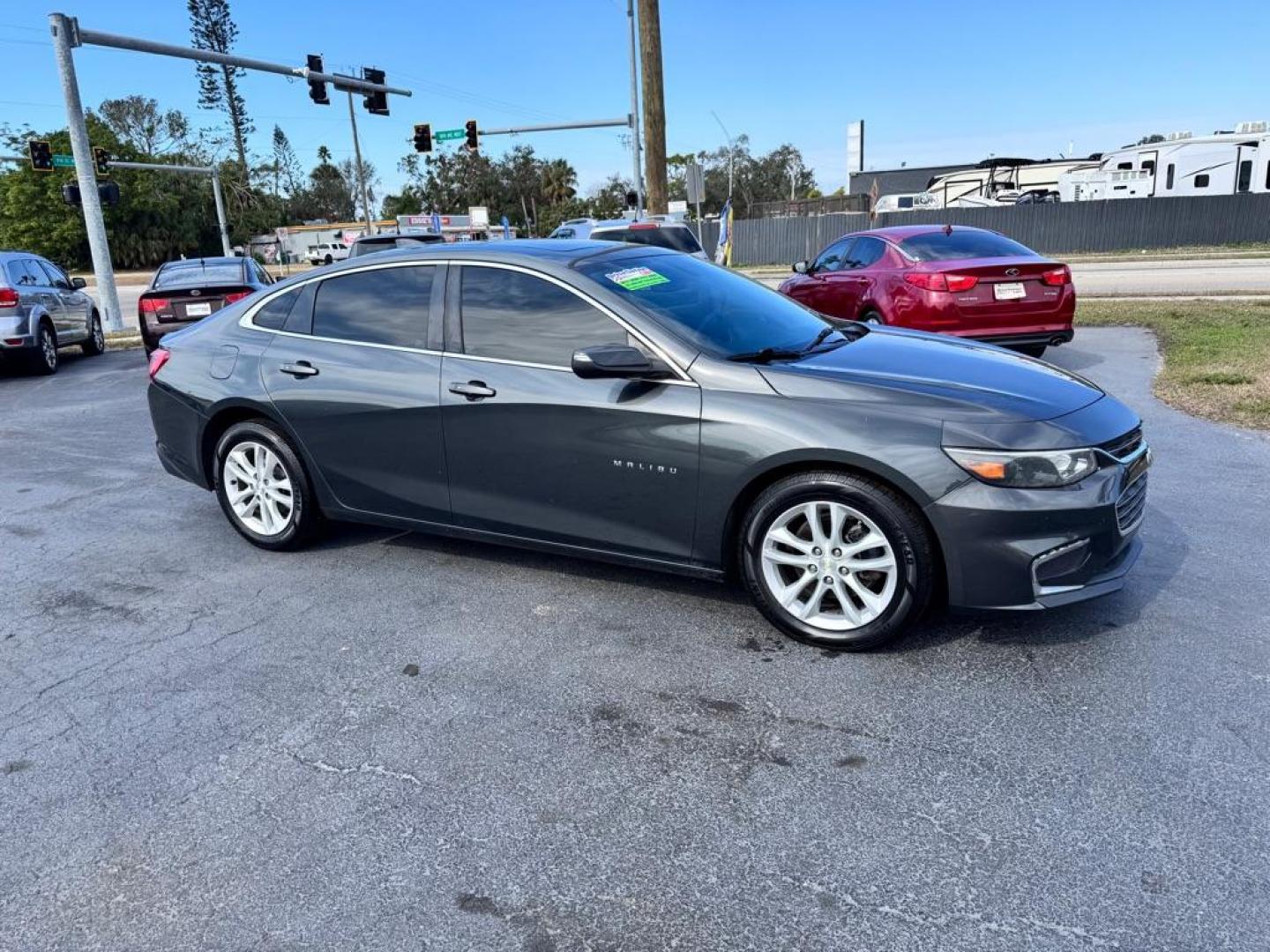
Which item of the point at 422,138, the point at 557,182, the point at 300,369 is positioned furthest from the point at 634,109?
the point at 557,182

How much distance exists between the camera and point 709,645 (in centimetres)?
386

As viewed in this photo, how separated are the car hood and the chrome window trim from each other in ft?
1.55

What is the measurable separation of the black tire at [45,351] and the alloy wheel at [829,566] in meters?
11.9

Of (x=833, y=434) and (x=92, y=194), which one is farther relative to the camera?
(x=92, y=194)

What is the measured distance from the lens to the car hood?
3.56m

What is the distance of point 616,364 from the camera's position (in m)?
3.81

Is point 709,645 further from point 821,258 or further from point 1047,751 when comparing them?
point 821,258

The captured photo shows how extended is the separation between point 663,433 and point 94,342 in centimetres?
1417

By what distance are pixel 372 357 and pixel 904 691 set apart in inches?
114

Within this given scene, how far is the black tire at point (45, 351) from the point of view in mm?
12228

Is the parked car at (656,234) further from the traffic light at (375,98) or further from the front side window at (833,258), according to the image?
the traffic light at (375,98)

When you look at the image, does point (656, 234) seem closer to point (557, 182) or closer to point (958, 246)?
point (958, 246)

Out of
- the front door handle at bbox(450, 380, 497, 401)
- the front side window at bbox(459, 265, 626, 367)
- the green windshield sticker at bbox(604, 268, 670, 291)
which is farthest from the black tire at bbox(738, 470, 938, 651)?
the front door handle at bbox(450, 380, 497, 401)

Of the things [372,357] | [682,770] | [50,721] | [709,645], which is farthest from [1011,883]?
[372,357]
